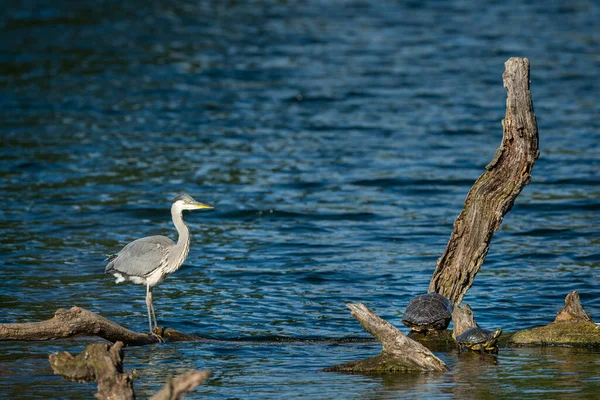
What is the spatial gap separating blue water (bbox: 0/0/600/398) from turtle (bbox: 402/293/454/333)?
60cm

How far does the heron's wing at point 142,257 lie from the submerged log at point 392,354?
3677 millimetres

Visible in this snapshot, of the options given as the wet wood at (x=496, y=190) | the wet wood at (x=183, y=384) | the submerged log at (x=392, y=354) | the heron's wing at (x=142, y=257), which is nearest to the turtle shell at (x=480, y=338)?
the submerged log at (x=392, y=354)

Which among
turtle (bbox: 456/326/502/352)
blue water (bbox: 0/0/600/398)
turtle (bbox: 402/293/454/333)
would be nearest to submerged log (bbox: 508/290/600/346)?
blue water (bbox: 0/0/600/398)

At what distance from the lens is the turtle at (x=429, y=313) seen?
1298 cm

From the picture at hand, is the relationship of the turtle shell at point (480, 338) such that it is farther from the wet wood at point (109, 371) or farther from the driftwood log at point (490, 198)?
the wet wood at point (109, 371)

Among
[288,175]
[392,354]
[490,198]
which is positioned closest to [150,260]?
[392,354]

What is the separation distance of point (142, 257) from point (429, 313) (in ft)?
13.0

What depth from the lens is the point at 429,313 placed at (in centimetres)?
1300

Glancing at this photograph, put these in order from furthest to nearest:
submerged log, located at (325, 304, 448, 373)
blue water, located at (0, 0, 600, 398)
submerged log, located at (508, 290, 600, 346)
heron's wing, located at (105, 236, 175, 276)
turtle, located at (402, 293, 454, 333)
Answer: heron's wing, located at (105, 236, 175, 276), turtle, located at (402, 293, 454, 333), blue water, located at (0, 0, 600, 398), submerged log, located at (508, 290, 600, 346), submerged log, located at (325, 304, 448, 373)

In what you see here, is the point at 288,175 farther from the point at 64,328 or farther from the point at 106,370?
the point at 106,370

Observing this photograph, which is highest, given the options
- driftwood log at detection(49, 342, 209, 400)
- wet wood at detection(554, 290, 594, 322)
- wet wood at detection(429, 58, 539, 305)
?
wet wood at detection(429, 58, 539, 305)

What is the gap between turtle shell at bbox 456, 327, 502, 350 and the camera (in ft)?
40.1

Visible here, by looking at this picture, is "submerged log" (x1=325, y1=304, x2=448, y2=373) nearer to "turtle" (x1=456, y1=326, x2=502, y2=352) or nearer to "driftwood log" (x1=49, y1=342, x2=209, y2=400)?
"turtle" (x1=456, y1=326, x2=502, y2=352)

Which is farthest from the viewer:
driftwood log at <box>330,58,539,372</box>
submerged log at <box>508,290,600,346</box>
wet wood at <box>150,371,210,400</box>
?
submerged log at <box>508,290,600,346</box>
